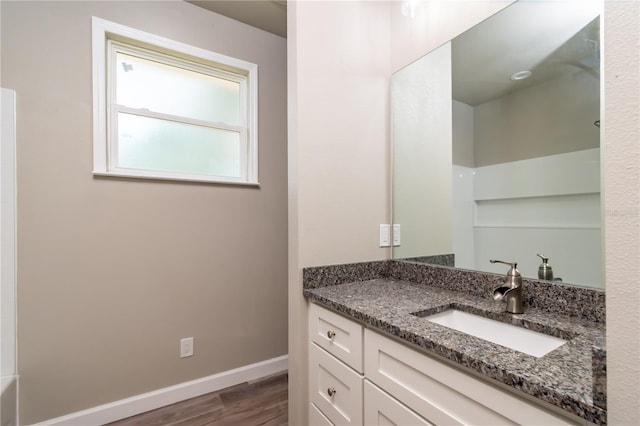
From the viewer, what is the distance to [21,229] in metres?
1.42

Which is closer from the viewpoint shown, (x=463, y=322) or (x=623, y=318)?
(x=623, y=318)

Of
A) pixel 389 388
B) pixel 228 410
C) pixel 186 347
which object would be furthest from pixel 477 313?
pixel 186 347

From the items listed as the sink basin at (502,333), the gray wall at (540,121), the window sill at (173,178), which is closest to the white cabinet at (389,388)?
the sink basin at (502,333)

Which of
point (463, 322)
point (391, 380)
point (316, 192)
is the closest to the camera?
point (391, 380)

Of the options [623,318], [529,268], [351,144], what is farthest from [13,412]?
[529,268]

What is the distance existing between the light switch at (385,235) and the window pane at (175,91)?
4.59ft

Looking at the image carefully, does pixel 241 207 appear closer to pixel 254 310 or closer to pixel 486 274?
pixel 254 310

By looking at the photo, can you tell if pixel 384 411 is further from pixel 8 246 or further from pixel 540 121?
pixel 8 246

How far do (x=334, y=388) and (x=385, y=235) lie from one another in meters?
0.79

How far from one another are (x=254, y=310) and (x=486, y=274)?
162cm

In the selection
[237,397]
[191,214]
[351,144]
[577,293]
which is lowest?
[237,397]

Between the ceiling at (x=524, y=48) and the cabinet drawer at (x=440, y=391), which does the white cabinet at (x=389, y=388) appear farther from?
the ceiling at (x=524, y=48)

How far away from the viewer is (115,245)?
1642mm

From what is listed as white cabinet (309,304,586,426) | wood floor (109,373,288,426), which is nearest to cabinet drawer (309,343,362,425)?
white cabinet (309,304,586,426)
